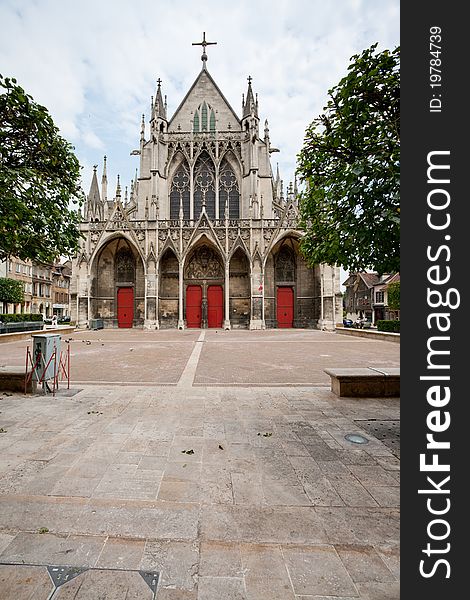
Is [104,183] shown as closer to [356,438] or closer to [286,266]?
[286,266]

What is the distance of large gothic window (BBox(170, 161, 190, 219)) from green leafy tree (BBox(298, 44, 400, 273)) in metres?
24.7

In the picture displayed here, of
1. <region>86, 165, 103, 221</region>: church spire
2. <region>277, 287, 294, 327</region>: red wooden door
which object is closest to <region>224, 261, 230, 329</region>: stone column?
<region>277, 287, 294, 327</region>: red wooden door

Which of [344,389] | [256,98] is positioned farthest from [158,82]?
[344,389]

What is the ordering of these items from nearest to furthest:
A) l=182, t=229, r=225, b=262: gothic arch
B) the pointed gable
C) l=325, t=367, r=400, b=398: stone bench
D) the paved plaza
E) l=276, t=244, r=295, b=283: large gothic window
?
the paved plaza → l=325, t=367, r=400, b=398: stone bench → l=182, t=229, r=225, b=262: gothic arch → l=276, t=244, r=295, b=283: large gothic window → the pointed gable

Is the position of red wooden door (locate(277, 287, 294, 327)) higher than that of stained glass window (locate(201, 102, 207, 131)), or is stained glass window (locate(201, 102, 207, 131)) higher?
stained glass window (locate(201, 102, 207, 131))

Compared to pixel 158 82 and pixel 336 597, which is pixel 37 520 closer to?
pixel 336 597

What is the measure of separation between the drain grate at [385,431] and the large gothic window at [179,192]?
25.8 m

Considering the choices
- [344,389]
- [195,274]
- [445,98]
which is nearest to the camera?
[445,98]

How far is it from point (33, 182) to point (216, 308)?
22466mm

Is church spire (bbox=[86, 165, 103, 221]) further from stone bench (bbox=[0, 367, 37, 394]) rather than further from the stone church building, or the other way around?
stone bench (bbox=[0, 367, 37, 394])

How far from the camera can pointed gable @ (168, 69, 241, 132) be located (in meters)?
29.9

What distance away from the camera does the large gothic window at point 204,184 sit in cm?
2827

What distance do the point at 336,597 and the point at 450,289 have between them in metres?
1.77

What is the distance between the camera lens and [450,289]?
168cm
